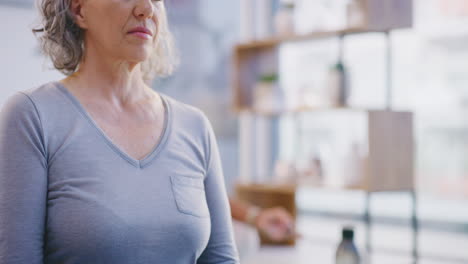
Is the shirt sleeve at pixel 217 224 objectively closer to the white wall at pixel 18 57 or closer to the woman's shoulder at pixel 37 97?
the woman's shoulder at pixel 37 97

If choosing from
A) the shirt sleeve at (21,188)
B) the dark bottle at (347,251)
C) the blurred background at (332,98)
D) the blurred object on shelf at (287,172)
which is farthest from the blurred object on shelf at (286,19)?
the shirt sleeve at (21,188)

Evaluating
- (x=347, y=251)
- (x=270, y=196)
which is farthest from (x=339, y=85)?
(x=347, y=251)

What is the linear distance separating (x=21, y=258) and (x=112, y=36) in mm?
412

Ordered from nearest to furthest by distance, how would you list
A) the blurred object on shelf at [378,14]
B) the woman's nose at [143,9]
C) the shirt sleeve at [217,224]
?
the woman's nose at [143,9] → the shirt sleeve at [217,224] → the blurred object on shelf at [378,14]

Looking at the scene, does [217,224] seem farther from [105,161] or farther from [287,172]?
[287,172]

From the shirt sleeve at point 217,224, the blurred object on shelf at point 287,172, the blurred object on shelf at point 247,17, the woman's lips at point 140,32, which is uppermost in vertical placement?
the blurred object on shelf at point 247,17

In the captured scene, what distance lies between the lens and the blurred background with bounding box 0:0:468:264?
2635 mm

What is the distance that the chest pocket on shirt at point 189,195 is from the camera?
3.41 ft

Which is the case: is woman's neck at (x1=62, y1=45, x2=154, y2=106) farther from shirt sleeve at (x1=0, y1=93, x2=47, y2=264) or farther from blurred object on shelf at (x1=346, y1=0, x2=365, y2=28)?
blurred object on shelf at (x1=346, y1=0, x2=365, y2=28)

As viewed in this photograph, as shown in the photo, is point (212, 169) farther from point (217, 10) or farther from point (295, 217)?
point (217, 10)

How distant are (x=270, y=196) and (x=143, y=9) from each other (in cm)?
229

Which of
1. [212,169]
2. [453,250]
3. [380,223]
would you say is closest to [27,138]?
[212,169]

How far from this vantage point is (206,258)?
1.15 metres

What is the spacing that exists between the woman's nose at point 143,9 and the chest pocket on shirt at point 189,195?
11.7 inches
